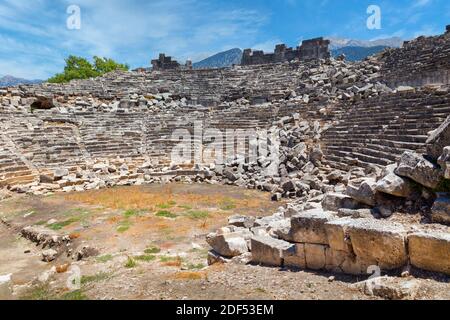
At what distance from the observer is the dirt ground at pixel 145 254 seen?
4.84 meters

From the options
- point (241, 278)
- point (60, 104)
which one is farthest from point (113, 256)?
point (60, 104)

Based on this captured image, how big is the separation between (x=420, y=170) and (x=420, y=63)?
1815 centimetres

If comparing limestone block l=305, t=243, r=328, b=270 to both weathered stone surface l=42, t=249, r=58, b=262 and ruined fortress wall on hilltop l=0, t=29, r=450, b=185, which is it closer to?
weathered stone surface l=42, t=249, r=58, b=262

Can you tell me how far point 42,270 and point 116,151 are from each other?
13.9 m

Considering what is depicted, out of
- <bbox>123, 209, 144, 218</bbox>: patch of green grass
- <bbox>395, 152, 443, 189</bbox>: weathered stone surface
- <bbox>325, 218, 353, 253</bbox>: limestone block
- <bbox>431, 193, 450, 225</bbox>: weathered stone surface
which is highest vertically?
<bbox>395, 152, 443, 189</bbox>: weathered stone surface

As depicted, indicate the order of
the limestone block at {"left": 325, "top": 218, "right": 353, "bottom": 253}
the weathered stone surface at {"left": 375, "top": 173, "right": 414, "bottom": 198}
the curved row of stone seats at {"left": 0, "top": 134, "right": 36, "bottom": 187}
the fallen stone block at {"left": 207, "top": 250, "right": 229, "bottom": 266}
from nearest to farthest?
1. the limestone block at {"left": 325, "top": 218, "right": 353, "bottom": 253}
2. the weathered stone surface at {"left": 375, "top": 173, "right": 414, "bottom": 198}
3. the fallen stone block at {"left": 207, "top": 250, "right": 229, "bottom": 266}
4. the curved row of stone seats at {"left": 0, "top": 134, "right": 36, "bottom": 187}

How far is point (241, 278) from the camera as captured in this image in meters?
5.30

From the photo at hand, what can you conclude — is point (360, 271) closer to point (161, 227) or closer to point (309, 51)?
point (161, 227)

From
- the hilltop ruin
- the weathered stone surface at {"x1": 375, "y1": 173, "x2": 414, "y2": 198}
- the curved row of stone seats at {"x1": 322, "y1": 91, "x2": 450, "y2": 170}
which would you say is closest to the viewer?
the hilltop ruin

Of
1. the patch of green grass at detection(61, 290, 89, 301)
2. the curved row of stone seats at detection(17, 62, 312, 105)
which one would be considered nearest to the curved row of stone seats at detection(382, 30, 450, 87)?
the curved row of stone seats at detection(17, 62, 312, 105)

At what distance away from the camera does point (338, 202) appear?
20.9 ft

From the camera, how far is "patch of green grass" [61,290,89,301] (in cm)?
512

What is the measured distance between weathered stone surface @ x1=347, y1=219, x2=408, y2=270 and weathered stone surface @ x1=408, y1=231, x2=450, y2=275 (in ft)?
0.37

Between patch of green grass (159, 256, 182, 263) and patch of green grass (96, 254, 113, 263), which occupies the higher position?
patch of green grass (159, 256, 182, 263)
